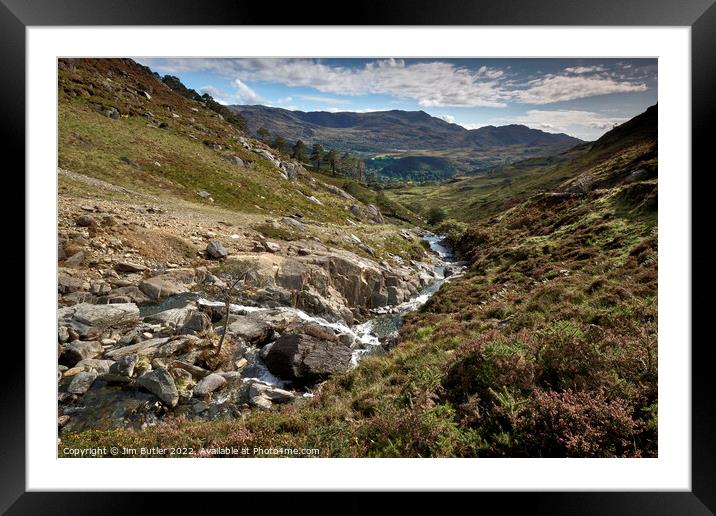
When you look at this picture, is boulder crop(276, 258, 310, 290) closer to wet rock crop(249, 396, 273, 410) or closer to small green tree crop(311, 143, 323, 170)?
wet rock crop(249, 396, 273, 410)

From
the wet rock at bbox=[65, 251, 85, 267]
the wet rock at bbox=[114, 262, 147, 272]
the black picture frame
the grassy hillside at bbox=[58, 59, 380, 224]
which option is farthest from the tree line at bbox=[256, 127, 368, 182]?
the black picture frame

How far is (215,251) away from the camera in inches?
422

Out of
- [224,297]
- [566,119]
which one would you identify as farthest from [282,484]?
[566,119]

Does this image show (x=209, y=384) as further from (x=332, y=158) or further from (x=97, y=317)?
(x=332, y=158)

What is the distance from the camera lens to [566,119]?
7387mm

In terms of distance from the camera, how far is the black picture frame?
3219 mm

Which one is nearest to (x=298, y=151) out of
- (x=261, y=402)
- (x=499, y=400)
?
(x=261, y=402)

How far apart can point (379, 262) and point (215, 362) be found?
1130 cm

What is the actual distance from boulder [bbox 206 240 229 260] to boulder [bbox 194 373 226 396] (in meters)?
5.19

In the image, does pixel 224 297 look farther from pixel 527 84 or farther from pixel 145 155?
pixel 145 155

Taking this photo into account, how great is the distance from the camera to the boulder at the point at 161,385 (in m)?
5.72

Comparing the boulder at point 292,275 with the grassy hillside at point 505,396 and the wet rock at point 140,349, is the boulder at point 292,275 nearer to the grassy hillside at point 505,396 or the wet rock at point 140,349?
the wet rock at point 140,349
